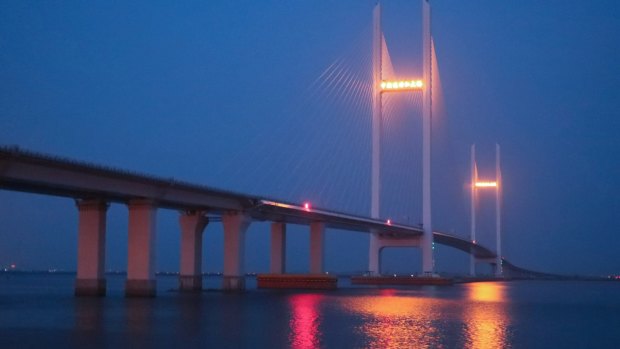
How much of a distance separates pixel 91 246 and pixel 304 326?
18639mm

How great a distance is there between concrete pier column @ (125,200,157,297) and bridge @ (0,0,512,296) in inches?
1.9

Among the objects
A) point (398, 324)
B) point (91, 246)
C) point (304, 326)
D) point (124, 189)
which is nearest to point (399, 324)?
point (398, 324)

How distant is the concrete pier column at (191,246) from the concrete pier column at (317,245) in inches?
572

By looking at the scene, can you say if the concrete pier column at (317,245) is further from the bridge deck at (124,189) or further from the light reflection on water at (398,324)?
the light reflection on water at (398,324)

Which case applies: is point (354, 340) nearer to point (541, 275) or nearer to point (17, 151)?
point (17, 151)

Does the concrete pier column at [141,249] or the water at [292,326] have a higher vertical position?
the concrete pier column at [141,249]

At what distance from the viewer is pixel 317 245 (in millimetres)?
66438

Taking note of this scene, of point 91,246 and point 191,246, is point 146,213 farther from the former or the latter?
point 191,246

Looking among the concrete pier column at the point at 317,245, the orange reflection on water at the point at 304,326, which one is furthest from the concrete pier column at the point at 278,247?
the orange reflection on water at the point at 304,326

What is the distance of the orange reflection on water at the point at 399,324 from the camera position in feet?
75.4

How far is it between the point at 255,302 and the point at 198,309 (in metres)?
7.06

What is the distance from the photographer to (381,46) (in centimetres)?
6969

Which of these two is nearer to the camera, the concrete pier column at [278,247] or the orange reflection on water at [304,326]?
the orange reflection on water at [304,326]

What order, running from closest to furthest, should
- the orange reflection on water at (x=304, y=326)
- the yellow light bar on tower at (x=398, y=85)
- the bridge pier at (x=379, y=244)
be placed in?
the orange reflection on water at (x=304, y=326)
the yellow light bar on tower at (x=398, y=85)
the bridge pier at (x=379, y=244)
